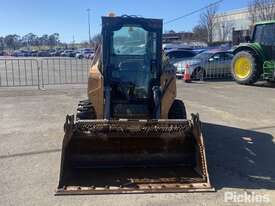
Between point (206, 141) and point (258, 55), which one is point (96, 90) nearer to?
point (206, 141)

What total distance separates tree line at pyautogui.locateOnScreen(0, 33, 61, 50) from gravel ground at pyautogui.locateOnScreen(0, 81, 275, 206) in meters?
116

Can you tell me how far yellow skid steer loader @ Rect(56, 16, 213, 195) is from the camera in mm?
5691

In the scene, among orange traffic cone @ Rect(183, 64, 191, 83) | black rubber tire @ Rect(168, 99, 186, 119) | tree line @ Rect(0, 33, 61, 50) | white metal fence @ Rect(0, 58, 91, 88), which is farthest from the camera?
tree line @ Rect(0, 33, 61, 50)

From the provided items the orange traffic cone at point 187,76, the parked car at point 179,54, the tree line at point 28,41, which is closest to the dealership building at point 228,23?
the parked car at point 179,54

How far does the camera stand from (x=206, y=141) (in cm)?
793

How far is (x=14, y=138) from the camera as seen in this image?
823cm

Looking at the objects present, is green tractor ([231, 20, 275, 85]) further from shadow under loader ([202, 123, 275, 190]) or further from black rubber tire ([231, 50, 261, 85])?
shadow under loader ([202, 123, 275, 190])

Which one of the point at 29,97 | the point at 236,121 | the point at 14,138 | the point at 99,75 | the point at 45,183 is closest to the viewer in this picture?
the point at 45,183

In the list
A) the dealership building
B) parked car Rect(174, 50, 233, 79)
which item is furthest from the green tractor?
the dealership building

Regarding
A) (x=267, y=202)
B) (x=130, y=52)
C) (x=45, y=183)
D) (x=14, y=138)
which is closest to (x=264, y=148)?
(x=267, y=202)

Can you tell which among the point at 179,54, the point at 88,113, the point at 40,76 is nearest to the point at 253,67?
the point at 179,54

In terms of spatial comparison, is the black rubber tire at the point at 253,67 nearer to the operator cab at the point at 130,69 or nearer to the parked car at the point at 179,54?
the parked car at the point at 179,54

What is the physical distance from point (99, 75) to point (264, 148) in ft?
10.6

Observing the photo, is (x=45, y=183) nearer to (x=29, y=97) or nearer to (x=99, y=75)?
(x=99, y=75)
